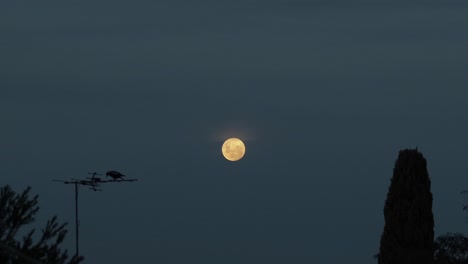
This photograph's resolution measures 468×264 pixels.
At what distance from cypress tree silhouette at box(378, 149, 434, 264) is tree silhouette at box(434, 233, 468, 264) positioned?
92 centimetres

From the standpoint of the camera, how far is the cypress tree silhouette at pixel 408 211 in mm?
41625

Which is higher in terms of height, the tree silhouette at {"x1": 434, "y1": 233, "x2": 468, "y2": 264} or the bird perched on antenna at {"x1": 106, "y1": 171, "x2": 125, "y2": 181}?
the tree silhouette at {"x1": 434, "y1": 233, "x2": 468, "y2": 264}

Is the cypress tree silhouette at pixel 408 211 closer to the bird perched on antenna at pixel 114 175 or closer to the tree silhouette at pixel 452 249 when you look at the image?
the tree silhouette at pixel 452 249

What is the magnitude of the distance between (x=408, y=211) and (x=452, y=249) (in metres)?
3.10

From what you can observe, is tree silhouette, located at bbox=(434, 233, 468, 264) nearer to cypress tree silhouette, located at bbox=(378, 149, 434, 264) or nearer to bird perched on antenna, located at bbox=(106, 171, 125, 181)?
cypress tree silhouette, located at bbox=(378, 149, 434, 264)

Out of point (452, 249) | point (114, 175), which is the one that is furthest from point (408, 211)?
point (114, 175)

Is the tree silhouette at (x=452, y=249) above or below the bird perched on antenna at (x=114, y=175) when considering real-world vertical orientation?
above

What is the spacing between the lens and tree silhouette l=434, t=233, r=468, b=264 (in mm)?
38625

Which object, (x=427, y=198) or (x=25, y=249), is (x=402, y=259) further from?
(x=25, y=249)

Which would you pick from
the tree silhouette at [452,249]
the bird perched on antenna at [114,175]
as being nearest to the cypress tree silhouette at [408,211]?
the tree silhouette at [452,249]

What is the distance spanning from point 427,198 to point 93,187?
58.6 ft

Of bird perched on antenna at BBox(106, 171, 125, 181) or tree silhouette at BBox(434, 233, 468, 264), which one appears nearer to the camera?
bird perched on antenna at BBox(106, 171, 125, 181)

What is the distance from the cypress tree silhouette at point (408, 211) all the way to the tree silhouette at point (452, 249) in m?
0.92

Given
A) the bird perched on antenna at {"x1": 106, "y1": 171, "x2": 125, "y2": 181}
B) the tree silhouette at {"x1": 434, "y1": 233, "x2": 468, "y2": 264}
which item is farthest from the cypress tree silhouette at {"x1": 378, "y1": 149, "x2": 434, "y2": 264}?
the bird perched on antenna at {"x1": 106, "y1": 171, "x2": 125, "y2": 181}
